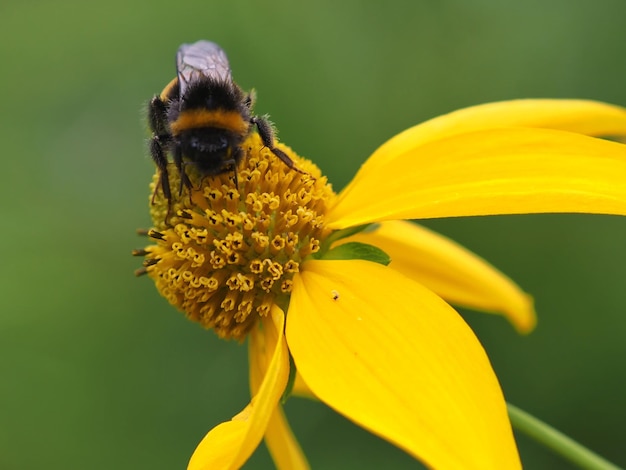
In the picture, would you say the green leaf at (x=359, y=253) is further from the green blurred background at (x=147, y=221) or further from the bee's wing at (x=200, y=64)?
the green blurred background at (x=147, y=221)

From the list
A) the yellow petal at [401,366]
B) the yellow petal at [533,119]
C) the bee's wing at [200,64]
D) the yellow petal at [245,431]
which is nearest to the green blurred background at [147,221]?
the yellow petal at [533,119]

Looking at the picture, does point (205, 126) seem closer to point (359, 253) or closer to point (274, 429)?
point (359, 253)

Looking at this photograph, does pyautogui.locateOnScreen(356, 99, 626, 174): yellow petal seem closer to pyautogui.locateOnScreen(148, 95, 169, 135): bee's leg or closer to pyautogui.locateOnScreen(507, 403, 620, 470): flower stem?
pyautogui.locateOnScreen(148, 95, 169, 135): bee's leg

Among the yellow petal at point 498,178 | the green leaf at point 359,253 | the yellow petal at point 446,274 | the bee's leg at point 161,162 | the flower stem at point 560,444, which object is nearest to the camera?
the yellow petal at point 498,178

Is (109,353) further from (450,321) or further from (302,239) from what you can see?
(450,321)

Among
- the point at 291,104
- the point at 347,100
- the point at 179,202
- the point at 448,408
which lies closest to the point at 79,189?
the point at 291,104

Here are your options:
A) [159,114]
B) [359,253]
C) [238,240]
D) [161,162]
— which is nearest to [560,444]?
[359,253]

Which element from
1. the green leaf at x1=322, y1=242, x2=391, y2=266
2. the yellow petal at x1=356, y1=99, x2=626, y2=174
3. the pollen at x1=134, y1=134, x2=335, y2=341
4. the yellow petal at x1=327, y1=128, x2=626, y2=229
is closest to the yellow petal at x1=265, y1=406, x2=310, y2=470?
the pollen at x1=134, y1=134, x2=335, y2=341
